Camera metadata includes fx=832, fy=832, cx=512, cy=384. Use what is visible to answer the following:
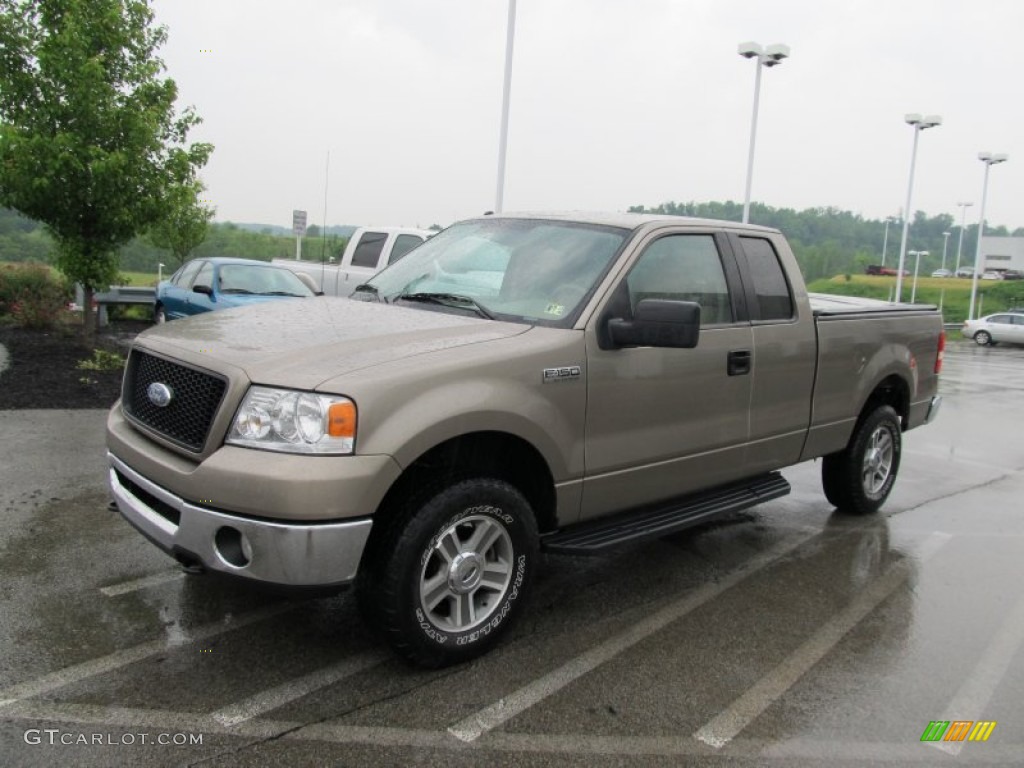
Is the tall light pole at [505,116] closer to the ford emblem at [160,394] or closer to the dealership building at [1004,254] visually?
the ford emblem at [160,394]

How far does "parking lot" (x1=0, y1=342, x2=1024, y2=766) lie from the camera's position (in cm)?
294

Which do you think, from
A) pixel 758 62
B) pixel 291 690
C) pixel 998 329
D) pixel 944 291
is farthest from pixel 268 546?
pixel 944 291

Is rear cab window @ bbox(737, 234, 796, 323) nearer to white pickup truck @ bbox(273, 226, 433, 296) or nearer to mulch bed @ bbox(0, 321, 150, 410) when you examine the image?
mulch bed @ bbox(0, 321, 150, 410)

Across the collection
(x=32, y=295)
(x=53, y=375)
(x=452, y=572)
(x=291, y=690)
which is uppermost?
(x=32, y=295)

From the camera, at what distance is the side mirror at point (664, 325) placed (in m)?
3.54

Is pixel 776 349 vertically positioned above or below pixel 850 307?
below

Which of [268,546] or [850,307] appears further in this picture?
[850,307]

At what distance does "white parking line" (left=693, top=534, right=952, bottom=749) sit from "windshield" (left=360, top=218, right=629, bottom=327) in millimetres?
1748

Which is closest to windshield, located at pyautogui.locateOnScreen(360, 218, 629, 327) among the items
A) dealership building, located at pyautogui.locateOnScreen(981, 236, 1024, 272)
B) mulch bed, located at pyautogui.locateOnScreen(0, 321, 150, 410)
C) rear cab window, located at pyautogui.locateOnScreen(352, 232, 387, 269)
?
mulch bed, located at pyautogui.locateOnScreen(0, 321, 150, 410)

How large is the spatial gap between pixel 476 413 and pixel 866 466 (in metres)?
3.82

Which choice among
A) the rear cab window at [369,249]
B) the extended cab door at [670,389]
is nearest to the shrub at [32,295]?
the rear cab window at [369,249]

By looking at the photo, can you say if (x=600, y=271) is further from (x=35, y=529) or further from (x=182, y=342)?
(x=35, y=529)

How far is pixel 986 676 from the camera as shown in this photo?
12.1 ft

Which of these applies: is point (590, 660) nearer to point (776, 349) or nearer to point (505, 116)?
point (776, 349)
